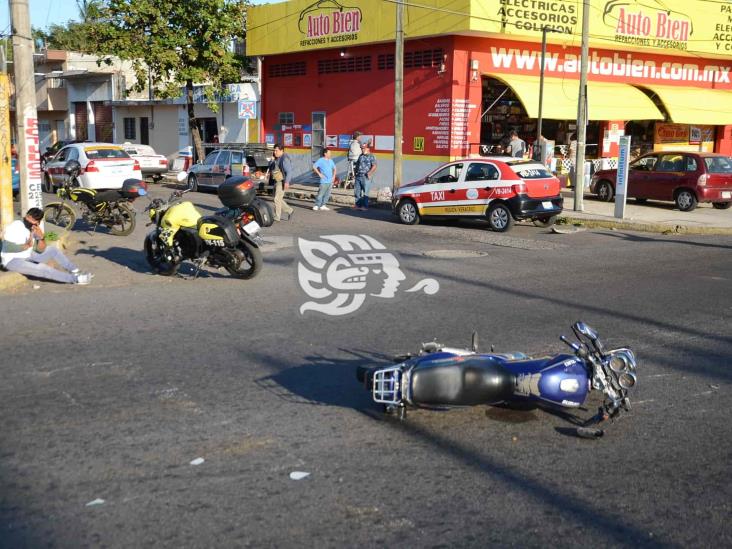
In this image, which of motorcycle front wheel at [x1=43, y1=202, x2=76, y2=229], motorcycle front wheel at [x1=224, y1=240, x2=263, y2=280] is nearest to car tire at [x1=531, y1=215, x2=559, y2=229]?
motorcycle front wheel at [x1=224, y1=240, x2=263, y2=280]

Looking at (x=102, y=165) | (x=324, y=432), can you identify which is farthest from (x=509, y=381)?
(x=102, y=165)

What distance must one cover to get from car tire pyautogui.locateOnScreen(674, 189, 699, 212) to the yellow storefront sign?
22.8 ft

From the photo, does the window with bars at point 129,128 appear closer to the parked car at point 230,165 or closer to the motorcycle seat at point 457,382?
the parked car at point 230,165

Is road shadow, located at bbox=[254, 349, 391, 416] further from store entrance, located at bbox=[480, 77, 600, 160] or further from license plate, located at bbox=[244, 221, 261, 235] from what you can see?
store entrance, located at bbox=[480, 77, 600, 160]

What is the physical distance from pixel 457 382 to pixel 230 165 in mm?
20338

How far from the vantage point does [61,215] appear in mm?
16391

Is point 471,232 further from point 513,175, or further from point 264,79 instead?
point 264,79

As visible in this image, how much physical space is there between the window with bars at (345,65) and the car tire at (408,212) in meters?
9.76

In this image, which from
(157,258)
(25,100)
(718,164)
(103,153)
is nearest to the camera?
(157,258)

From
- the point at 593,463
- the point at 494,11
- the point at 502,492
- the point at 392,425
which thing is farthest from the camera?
the point at 494,11

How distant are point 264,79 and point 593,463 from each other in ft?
97.3

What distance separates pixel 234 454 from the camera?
5156 millimetres

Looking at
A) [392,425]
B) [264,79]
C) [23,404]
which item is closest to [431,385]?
[392,425]

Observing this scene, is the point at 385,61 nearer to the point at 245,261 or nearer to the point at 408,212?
the point at 408,212
